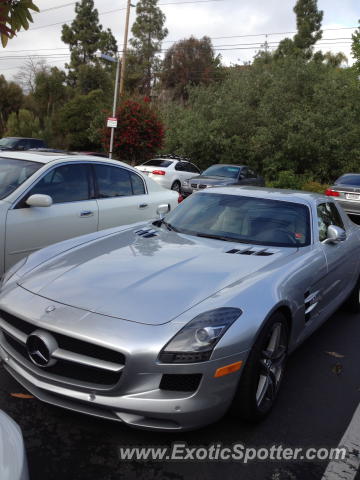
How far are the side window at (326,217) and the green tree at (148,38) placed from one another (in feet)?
173

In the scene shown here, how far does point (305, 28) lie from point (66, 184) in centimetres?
4230

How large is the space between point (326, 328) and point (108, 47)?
55.1 metres

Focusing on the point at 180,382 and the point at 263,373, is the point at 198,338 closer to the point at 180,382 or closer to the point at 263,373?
the point at 180,382

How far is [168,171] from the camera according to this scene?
18.6 m

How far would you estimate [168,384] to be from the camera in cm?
253

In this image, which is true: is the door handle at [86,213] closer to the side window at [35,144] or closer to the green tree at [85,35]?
the side window at [35,144]

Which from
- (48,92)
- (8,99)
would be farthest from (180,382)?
(8,99)

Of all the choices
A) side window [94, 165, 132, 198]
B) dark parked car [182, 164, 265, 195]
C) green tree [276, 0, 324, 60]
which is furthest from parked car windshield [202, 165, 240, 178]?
green tree [276, 0, 324, 60]

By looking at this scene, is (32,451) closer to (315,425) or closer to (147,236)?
(315,425)

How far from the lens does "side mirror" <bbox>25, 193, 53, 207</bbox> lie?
471cm

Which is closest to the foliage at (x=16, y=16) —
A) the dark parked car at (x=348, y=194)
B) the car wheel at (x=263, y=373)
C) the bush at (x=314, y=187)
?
the car wheel at (x=263, y=373)

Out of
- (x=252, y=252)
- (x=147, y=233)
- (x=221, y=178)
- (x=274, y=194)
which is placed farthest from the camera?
(x=221, y=178)

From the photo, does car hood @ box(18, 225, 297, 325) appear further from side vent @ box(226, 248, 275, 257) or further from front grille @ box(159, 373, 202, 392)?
front grille @ box(159, 373, 202, 392)

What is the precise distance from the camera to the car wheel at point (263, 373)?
2.81m
